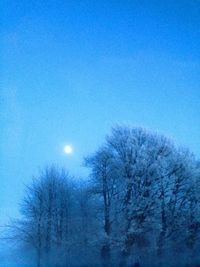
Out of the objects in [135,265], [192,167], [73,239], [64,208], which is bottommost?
[135,265]

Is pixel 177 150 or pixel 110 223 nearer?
pixel 110 223

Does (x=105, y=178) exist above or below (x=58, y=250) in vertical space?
above

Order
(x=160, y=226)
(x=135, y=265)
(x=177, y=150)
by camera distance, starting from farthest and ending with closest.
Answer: (x=177, y=150)
(x=160, y=226)
(x=135, y=265)

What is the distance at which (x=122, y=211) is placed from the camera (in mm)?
29078

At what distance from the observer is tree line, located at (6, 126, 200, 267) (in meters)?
28.2

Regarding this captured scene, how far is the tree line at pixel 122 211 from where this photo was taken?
28234mm

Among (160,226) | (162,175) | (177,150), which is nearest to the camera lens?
(160,226)

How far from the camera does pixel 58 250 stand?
1164 inches

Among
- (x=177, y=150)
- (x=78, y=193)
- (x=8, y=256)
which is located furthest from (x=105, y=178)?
(x=8, y=256)

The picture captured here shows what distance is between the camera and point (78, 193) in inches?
1257

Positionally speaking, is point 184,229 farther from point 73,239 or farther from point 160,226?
point 73,239

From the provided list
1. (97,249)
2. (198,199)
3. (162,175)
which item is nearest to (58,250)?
(97,249)

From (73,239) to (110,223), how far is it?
3.30 meters

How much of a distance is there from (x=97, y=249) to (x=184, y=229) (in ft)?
26.2
